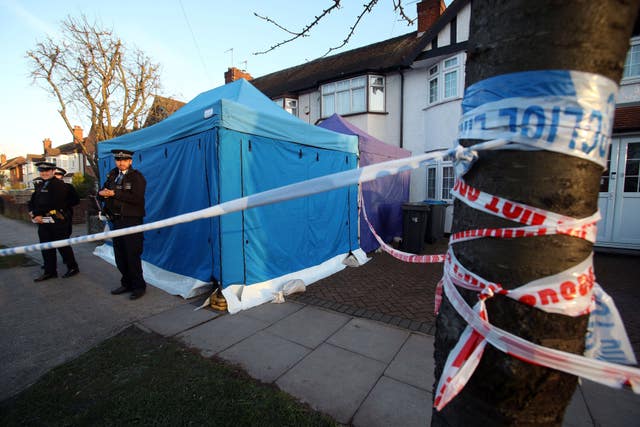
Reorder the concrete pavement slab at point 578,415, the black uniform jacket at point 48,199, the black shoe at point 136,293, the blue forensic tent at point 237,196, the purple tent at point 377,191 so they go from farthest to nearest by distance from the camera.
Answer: the purple tent at point 377,191, the black uniform jacket at point 48,199, the black shoe at point 136,293, the blue forensic tent at point 237,196, the concrete pavement slab at point 578,415

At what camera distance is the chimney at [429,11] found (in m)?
10.8

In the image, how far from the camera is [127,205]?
4.11m

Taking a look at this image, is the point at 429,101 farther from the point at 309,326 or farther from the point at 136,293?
the point at 136,293

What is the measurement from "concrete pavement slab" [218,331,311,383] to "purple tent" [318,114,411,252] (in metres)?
3.96

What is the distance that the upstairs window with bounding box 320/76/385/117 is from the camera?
37.1ft

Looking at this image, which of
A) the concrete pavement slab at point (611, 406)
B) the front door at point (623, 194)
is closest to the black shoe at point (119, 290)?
the concrete pavement slab at point (611, 406)

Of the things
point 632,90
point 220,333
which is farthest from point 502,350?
point 632,90

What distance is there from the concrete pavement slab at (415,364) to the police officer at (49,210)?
5836mm

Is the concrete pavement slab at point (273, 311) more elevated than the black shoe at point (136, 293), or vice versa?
the black shoe at point (136, 293)

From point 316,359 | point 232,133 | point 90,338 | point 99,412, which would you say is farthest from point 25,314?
point 316,359

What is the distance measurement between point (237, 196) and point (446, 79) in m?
8.68

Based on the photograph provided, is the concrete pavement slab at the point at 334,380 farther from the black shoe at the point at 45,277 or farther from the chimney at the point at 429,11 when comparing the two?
the chimney at the point at 429,11

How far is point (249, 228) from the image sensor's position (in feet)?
13.4

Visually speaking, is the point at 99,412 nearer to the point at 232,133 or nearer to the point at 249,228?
the point at 249,228
